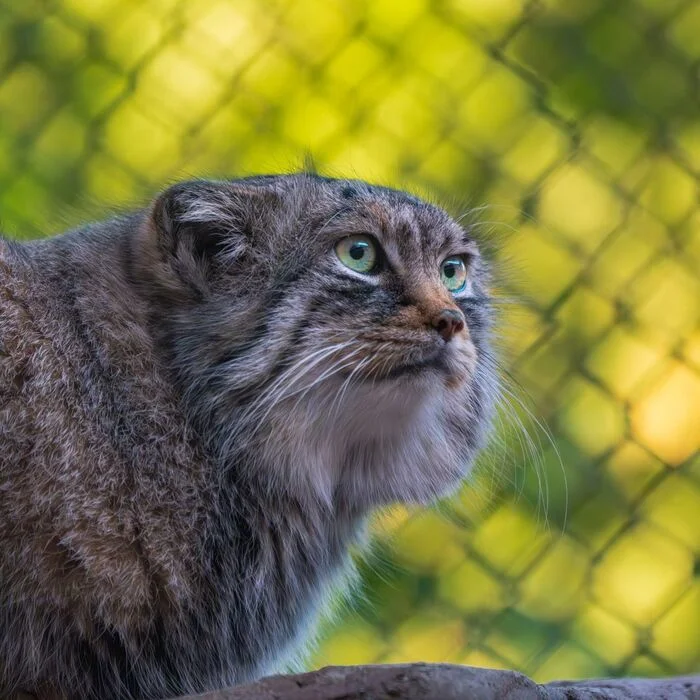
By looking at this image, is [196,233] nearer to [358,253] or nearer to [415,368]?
[358,253]

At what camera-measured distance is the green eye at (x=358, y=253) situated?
2.51m

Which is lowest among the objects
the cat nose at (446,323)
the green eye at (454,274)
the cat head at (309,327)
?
the cat head at (309,327)

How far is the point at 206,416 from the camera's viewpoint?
2.44 metres

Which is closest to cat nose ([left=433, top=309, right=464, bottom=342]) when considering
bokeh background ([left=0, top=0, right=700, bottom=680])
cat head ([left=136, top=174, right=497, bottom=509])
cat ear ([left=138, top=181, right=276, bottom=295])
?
cat head ([left=136, top=174, right=497, bottom=509])

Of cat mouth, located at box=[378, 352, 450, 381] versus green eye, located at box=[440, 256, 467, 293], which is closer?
cat mouth, located at box=[378, 352, 450, 381]

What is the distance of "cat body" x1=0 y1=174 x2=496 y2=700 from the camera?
2209 millimetres

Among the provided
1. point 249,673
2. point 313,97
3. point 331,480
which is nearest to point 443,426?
point 331,480

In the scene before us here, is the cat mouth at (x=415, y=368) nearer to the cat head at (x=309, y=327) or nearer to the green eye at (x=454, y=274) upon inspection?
the cat head at (x=309, y=327)

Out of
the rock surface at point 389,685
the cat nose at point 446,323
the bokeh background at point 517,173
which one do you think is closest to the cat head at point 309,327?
the cat nose at point 446,323

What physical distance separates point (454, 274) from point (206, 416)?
2.40 feet

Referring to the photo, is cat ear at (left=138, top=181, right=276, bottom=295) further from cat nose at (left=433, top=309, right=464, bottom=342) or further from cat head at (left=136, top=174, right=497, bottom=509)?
cat nose at (left=433, top=309, right=464, bottom=342)

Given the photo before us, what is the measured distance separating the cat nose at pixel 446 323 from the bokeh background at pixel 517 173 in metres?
1.27

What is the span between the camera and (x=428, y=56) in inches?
157

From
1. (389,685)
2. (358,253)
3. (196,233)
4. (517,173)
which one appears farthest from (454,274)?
(517,173)
